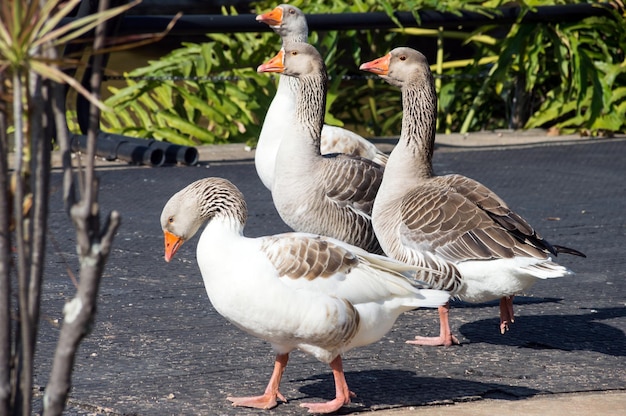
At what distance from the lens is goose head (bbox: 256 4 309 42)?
304 inches

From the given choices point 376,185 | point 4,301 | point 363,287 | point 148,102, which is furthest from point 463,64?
point 4,301

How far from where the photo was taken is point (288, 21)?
7.75 metres

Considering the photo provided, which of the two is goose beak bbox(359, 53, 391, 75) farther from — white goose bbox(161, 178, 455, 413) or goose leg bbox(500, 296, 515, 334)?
white goose bbox(161, 178, 455, 413)

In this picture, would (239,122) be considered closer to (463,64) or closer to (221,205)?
(463,64)

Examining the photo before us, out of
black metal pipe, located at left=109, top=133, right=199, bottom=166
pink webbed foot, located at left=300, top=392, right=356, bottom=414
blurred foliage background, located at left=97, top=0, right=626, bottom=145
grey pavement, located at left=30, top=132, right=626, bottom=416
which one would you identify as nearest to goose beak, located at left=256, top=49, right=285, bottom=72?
grey pavement, located at left=30, top=132, right=626, bottom=416

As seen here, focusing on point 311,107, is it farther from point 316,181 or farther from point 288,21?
point 288,21

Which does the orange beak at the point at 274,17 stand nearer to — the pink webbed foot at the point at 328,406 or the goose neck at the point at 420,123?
the goose neck at the point at 420,123

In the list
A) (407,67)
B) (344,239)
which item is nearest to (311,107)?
(407,67)

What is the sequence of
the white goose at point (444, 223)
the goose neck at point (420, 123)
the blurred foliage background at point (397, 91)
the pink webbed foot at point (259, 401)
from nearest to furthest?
the pink webbed foot at point (259, 401), the white goose at point (444, 223), the goose neck at point (420, 123), the blurred foliage background at point (397, 91)

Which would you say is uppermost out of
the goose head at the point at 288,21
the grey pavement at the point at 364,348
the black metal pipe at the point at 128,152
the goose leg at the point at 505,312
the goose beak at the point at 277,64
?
the goose head at the point at 288,21

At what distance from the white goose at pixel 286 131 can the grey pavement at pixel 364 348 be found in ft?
2.39

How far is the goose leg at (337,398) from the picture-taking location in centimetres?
386

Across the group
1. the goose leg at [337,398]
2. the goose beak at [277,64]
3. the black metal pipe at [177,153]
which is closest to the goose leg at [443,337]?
the goose leg at [337,398]

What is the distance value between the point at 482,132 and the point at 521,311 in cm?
624
